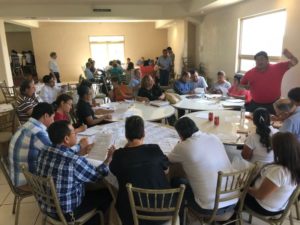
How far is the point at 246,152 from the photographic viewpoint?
2.04 m

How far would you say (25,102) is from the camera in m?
3.54

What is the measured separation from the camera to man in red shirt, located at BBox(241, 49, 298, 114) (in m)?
3.30

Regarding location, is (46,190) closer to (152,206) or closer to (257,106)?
(152,206)

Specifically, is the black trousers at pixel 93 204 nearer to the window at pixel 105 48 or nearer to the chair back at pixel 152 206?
the chair back at pixel 152 206

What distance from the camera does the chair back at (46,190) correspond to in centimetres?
156

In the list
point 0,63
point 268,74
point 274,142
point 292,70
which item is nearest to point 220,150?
point 274,142

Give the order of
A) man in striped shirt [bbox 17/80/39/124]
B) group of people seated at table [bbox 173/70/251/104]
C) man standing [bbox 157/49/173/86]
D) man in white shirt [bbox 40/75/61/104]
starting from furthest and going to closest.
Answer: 1. man standing [bbox 157/49/173/86]
2. group of people seated at table [bbox 173/70/251/104]
3. man in white shirt [bbox 40/75/61/104]
4. man in striped shirt [bbox 17/80/39/124]

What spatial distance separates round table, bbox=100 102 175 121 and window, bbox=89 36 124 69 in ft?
31.3

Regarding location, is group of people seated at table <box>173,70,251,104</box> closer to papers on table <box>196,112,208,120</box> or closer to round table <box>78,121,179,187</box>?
papers on table <box>196,112,208,120</box>

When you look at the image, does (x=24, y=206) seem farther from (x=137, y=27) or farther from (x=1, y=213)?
(x=137, y=27)

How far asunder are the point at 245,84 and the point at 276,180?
231cm

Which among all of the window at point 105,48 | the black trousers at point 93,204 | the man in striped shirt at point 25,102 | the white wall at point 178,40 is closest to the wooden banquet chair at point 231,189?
the black trousers at point 93,204

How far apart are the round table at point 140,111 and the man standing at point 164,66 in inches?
181

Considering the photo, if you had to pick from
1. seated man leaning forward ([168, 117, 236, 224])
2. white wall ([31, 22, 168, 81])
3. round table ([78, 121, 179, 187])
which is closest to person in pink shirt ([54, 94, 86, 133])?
round table ([78, 121, 179, 187])
